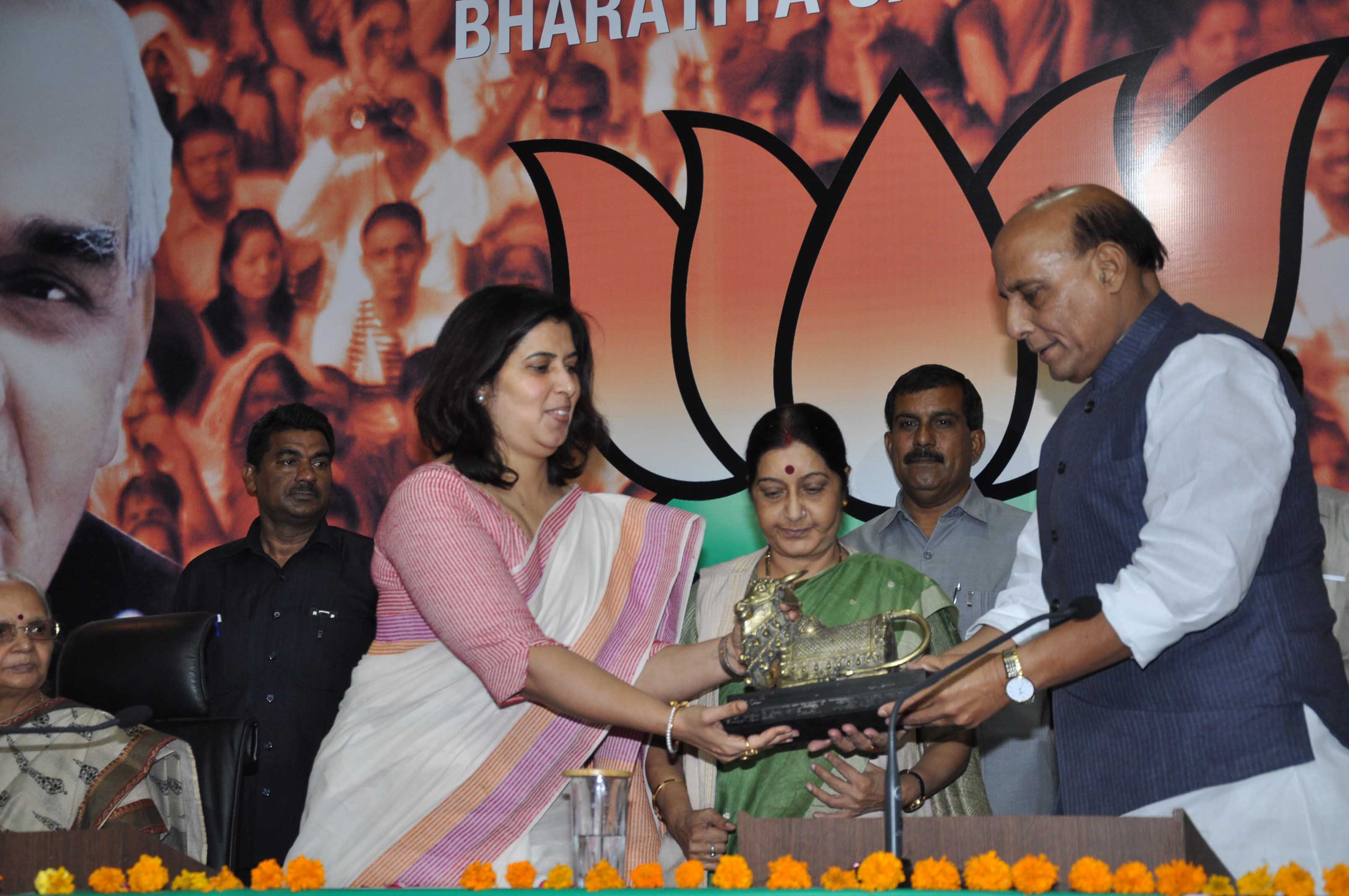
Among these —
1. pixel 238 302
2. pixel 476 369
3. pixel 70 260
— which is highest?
pixel 70 260

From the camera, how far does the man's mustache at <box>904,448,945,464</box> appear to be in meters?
4.01

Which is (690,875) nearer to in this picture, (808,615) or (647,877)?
(647,877)

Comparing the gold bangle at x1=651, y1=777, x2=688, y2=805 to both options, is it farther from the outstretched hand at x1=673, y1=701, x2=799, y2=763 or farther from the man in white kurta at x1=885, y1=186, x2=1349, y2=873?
the man in white kurta at x1=885, y1=186, x2=1349, y2=873

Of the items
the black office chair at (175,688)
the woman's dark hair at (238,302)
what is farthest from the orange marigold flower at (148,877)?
the woman's dark hair at (238,302)

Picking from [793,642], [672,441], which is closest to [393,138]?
[672,441]

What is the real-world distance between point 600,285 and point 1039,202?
2.44 meters

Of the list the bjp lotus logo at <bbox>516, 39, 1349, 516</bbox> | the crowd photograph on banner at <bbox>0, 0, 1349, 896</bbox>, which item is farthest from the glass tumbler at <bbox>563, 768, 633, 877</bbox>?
the bjp lotus logo at <bbox>516, 39, 1349, 516</bbox>

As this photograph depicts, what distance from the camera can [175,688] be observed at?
3484 mm

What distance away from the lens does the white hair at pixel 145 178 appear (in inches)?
211

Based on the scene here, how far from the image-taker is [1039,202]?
2492 millimetres

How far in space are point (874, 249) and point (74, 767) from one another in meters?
2.83

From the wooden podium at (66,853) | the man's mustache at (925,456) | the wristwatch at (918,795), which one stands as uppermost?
the man's mustache at (925,456)

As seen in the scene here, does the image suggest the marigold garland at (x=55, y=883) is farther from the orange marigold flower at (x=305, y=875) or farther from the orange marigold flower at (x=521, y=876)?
the orange marigold flower at (x=521, y=876)

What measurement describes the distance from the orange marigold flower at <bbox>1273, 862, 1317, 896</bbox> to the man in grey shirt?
214 centimetres
